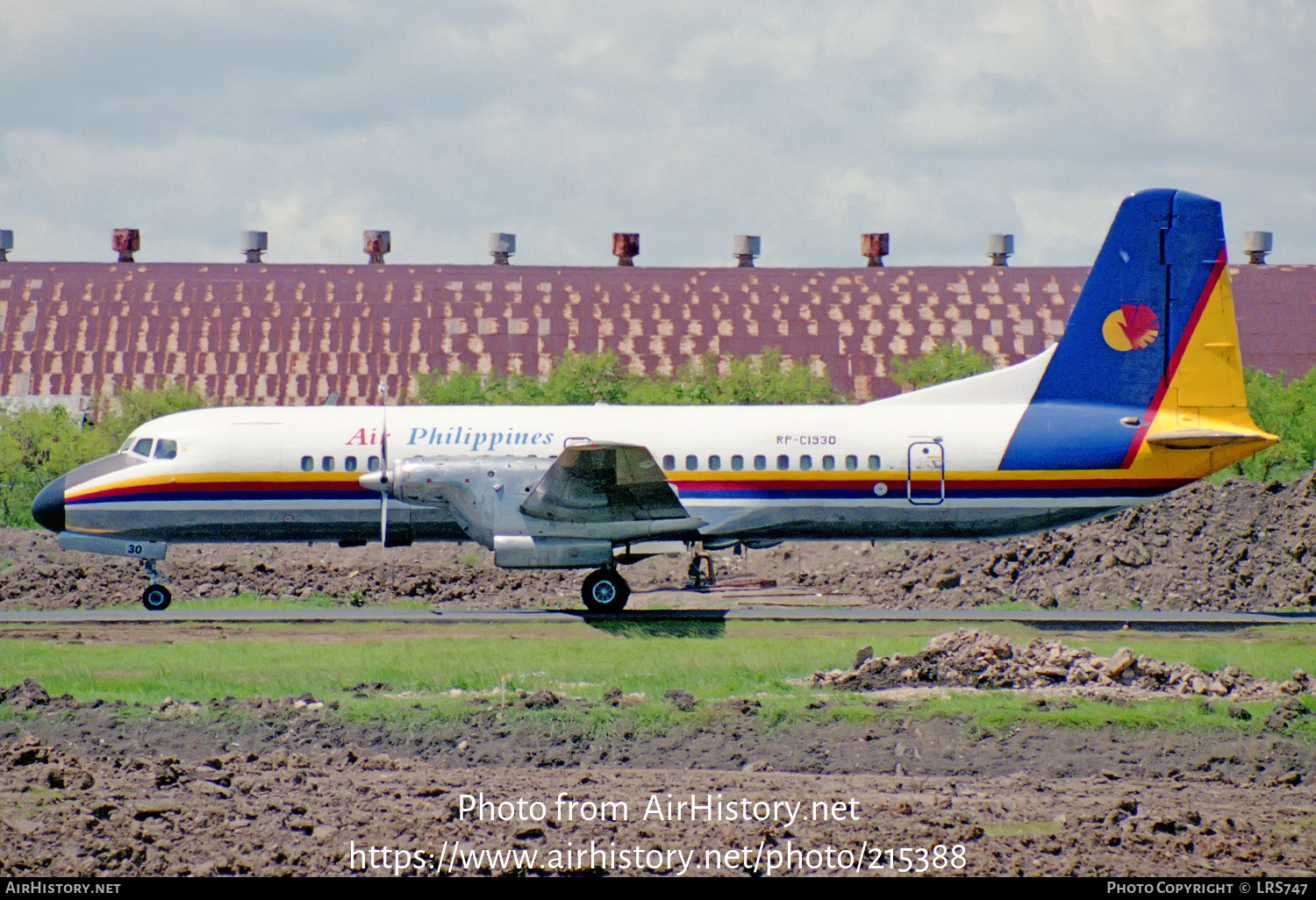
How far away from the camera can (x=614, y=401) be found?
40.8m

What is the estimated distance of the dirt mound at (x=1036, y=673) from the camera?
19234 mm

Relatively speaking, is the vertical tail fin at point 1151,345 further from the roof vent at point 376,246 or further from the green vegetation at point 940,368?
the roof vent at point 376,246

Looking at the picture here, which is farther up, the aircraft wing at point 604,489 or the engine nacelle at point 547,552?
the aircraft wing at point 604,489

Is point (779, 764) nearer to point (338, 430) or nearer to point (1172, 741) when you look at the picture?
point (1172, 741)

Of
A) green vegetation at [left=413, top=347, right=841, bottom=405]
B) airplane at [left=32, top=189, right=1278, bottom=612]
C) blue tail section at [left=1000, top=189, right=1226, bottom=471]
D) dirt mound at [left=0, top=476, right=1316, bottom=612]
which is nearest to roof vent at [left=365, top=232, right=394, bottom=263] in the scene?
green vegetation at [left=413, top=347, right=841, bottom=405]

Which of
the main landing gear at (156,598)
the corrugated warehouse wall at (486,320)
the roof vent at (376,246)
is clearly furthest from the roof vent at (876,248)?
the main landing gear at (156,598)

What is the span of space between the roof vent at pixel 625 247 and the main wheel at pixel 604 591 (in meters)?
28.6

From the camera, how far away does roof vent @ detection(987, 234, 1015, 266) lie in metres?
53.4

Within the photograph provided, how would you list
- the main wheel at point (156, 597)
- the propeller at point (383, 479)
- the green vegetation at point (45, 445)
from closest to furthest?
the propeller at point (383, 479) → the main wheel at point (156, 597) → the green vegetation at point (45, 445)

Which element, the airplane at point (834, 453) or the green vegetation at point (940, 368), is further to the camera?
the green vegetation at point (940, 368)

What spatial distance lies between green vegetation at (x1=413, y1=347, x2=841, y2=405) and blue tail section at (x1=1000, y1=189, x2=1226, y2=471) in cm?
1441

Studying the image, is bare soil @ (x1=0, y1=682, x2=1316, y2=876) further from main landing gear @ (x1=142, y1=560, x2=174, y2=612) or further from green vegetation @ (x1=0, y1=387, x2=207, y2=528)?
green vegetation @ (x1=0, y1=387, x2=207, y2=528)

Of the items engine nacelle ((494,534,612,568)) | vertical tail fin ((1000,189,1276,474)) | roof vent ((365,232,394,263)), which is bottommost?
engine nacelle ((494,534,612,568))

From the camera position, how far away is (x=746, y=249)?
5344cm
